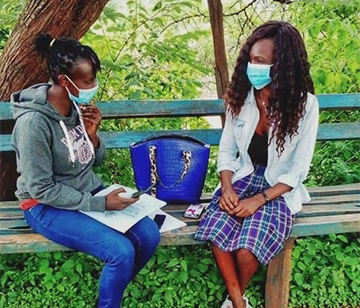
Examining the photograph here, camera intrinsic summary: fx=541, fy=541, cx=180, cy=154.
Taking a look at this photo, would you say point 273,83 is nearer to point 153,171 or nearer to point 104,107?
point 153,171

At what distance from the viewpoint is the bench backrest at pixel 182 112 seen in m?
3.50

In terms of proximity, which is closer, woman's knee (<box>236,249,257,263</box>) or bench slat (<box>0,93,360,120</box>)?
woman's knee (<box>236,249,257,263</box>)

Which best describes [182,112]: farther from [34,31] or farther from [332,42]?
[332,42]

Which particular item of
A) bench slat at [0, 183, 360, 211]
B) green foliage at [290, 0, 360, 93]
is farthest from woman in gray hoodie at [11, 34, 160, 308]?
green foliage at [290, 0, 360, 93]

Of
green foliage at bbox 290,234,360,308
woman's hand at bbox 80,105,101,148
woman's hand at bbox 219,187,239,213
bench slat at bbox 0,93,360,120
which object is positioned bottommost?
green foliage at bbox 290,234,360,308

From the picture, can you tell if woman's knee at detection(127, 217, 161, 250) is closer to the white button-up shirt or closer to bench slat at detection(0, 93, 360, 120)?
the white button-up shirt

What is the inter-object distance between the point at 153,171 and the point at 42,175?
33.4 inches

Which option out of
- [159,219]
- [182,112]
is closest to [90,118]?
[159,219]

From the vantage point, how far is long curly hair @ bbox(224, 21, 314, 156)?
2.75 meters

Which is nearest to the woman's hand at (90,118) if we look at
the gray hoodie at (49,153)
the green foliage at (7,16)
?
the gray hoodie at (49,153)

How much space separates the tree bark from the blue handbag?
1188 mm

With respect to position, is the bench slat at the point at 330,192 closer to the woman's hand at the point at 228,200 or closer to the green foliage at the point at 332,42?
the woman's hand at the point at 228,200

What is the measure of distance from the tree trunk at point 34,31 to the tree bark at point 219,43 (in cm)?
107

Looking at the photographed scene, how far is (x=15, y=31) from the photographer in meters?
3.36
